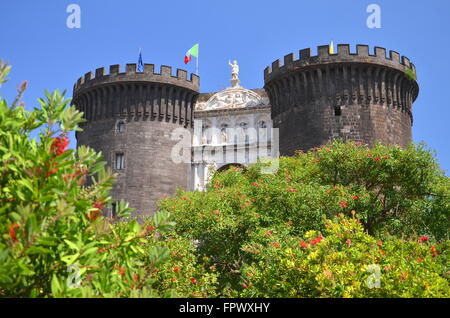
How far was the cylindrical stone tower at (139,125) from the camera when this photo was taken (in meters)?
34.3

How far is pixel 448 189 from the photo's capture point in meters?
19.7

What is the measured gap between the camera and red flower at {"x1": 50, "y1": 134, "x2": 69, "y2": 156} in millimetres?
5605

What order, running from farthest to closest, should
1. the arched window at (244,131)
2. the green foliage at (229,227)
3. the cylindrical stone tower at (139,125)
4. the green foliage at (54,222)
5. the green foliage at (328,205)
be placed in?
the arched window at (244,131) → the cylindrical stone tower at (139,125) → the green foliage at (328,205) → the green foliage at (229,227) → the green foliage at (54,222)

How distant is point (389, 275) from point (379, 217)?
1041cm

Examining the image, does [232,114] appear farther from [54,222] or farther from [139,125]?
[54,222]

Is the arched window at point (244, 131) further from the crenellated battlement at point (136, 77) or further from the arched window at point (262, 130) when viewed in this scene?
the crenellated battlement at point (136, 77)

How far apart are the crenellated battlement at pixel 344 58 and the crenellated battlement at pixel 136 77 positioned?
6809 millimetres

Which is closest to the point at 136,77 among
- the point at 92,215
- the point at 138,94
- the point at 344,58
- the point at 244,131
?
the point at 138,94

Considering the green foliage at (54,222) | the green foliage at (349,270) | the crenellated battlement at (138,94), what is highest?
the crenellated battlement at (138,94)

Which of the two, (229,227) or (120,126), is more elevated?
(120,126)

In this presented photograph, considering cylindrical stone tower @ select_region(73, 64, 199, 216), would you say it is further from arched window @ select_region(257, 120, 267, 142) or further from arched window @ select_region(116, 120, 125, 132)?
arched window @ select_region(257, 120, 267, 142)

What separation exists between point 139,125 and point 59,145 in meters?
29.7

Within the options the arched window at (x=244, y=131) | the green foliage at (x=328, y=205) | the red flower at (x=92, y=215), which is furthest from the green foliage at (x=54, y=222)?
the arched window at (x=244, y=131)

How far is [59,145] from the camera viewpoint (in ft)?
18.5
